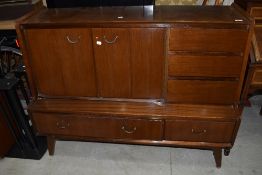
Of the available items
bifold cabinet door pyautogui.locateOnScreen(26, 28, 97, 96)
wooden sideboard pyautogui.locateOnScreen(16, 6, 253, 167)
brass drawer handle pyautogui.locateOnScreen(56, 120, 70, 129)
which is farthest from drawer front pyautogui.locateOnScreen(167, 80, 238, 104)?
brass drawer handle pyautogui.locateOnScreen(56, 120, 70, 129)

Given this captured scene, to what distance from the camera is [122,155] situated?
1.87 meters

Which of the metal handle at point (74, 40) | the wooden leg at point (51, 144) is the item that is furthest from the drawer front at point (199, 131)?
the wooden leg at point (51, 144)

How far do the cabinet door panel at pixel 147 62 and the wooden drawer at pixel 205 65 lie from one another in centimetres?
8

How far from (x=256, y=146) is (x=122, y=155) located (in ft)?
3.43

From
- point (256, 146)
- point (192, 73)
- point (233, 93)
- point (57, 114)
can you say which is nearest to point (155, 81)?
point (192, 73)

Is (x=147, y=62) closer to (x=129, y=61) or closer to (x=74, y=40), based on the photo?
(x=129, y=61)

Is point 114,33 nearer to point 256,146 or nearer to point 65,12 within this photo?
point 65,12

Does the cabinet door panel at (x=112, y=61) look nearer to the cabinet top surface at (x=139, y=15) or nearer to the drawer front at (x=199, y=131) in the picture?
the cabinet top surface at (x=139, y=15)

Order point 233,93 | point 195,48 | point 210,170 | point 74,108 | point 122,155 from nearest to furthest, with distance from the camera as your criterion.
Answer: point 195,48, point 233,93, point 74,108, point 210,170, point 122,155

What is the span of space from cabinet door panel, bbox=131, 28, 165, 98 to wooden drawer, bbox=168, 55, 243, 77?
0.25 ft

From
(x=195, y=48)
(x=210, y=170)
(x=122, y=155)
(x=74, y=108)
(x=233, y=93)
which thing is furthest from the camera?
(x=122, y=155)

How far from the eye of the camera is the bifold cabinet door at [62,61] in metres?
1.41

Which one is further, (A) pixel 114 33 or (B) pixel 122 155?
(B) pixel 122 155

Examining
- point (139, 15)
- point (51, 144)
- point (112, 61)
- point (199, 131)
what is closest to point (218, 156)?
point (199, 131)
